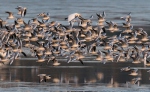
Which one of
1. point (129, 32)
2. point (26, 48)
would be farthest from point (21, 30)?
point (129, 32)

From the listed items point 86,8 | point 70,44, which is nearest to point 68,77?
point 70,44

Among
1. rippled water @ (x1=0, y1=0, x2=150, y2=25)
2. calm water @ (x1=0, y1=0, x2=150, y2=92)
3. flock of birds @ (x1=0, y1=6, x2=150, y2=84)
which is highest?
rippled water @ (x1=0, y1=0, x2=150, y2=25)

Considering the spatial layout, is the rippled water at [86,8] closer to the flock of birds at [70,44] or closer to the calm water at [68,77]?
the flock of birds at [70,44]

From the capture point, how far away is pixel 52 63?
18.0 meters

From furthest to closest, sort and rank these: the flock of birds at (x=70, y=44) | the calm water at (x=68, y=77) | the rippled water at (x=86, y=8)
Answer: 1. the rippled water at (x=86, y=8)
2. the flock of birds at (x=70, y=44)
3. the calm water at (x=68, y=77)

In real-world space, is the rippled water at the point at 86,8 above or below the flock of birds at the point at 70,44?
above

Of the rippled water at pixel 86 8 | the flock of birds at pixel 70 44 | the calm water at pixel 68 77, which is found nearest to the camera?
the calm water at pixel 68 77

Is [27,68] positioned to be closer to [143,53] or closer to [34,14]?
[143,53]

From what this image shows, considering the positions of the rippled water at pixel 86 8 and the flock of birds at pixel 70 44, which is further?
the rippled water at pixel 86 8

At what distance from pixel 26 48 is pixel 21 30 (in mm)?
1913

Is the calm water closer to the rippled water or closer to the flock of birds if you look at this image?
the flock of birds

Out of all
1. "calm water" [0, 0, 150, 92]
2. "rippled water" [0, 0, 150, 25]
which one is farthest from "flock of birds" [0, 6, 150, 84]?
"rippled water" [0, 0, 150, 25]

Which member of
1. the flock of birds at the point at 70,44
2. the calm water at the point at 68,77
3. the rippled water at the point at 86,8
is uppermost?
the rippled water at the point at 86,8

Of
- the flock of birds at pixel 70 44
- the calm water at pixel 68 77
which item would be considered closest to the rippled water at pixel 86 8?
the flock of birds at pixel 70 44
